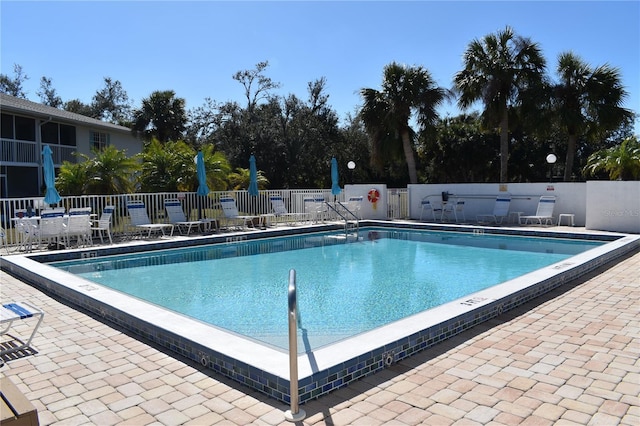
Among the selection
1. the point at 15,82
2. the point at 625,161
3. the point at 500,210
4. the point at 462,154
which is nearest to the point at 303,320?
the point at 500,210

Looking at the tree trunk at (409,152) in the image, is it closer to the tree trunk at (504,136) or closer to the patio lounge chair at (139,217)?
the tree trunk at (504,136)

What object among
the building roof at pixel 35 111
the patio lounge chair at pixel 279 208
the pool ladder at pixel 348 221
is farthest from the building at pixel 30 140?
the pool ladder at pixel 348 221

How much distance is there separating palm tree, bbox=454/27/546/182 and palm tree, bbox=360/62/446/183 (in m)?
1.64

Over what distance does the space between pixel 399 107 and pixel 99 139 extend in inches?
609

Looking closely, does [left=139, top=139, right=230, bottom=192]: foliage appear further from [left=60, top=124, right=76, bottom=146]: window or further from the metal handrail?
the metal handrail

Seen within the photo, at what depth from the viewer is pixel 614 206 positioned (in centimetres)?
1316

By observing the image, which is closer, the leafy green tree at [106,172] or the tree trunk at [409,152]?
the leafy green tree at [106,172]

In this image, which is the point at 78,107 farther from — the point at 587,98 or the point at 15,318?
the point at 15,318

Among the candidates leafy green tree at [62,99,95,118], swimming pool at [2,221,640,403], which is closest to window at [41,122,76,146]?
swimming pool at [2,221,640,403]

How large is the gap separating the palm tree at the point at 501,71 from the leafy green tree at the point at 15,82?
36.5 m

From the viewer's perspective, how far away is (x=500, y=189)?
53.8 feet

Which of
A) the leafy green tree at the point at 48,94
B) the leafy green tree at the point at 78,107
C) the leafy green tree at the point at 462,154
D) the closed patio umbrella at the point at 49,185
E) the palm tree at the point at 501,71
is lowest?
the closed patio umbrella at the point at 49,185

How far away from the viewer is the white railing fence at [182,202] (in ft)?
37.0

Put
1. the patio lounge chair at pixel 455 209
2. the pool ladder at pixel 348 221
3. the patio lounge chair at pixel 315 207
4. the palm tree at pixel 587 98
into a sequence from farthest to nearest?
the palm tree at pixel 587 98
the patio lounge chair at pixel 455 209
the patio lounge chair at pixel 315 207
the pool ladder at pixel 348 221
